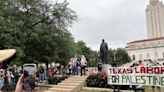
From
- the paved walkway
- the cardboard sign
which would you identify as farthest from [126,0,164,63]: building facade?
the cardboard sign

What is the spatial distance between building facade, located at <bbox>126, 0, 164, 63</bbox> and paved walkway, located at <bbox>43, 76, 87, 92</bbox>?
9176 centimetres

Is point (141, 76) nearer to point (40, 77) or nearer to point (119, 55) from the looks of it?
point (40, 77)

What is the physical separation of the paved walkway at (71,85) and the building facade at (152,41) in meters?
91.8

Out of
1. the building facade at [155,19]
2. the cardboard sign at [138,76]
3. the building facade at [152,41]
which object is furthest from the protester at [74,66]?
the building facade at [155,19]

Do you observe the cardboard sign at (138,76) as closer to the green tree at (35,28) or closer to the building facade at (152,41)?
the green tree at (35,28)

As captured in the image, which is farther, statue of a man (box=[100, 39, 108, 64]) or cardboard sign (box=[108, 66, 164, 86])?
statue of a man (box=[100, 39, 108, 64])

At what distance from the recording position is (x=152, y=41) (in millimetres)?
134750

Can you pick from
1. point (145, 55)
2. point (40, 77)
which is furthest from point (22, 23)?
point (145, 55)

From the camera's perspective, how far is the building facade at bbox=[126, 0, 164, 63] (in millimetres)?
134250

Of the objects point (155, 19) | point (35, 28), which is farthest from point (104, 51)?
point (155, 19)

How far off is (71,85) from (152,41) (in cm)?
11465

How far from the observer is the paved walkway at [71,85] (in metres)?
21.9

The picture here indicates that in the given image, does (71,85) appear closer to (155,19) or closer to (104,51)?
(104,51)

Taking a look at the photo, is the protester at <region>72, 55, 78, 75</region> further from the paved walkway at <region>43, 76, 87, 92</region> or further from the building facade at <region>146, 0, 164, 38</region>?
the building facade at <region>146, 0, 164, 38</region>
